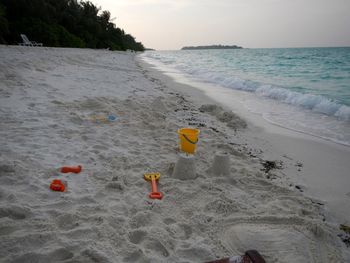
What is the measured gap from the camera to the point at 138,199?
298 centimetres

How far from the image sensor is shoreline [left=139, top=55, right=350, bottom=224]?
3.39m

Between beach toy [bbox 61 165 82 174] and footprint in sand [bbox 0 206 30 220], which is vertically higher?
footprint in sand [bbox 0 206 30 220]

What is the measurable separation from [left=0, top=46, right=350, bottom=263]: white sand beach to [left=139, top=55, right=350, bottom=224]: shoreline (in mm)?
57

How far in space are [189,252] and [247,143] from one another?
3.30 metres

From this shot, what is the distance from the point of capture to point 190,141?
13.3 feet

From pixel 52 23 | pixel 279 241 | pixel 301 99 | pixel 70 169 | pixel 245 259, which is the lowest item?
pixel 301 99

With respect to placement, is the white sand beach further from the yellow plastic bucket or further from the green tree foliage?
the green tree foliage

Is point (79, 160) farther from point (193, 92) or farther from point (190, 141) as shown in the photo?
point (193, 92)

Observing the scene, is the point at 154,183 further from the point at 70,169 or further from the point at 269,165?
the point at 269,165

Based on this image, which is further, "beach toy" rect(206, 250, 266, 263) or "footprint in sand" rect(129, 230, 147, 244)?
"footprint in sand" rect(129, 230, 147, 244)

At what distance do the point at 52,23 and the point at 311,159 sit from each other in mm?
30783

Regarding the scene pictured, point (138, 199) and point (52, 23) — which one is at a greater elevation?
point (52, 23)

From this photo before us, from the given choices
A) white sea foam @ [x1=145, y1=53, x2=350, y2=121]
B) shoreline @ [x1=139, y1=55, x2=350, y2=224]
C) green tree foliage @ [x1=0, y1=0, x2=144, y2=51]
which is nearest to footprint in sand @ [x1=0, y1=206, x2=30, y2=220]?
shoreline @ [x1=139, y1=55, x2=350, y2=224]

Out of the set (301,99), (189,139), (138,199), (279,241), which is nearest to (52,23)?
(301,99)
